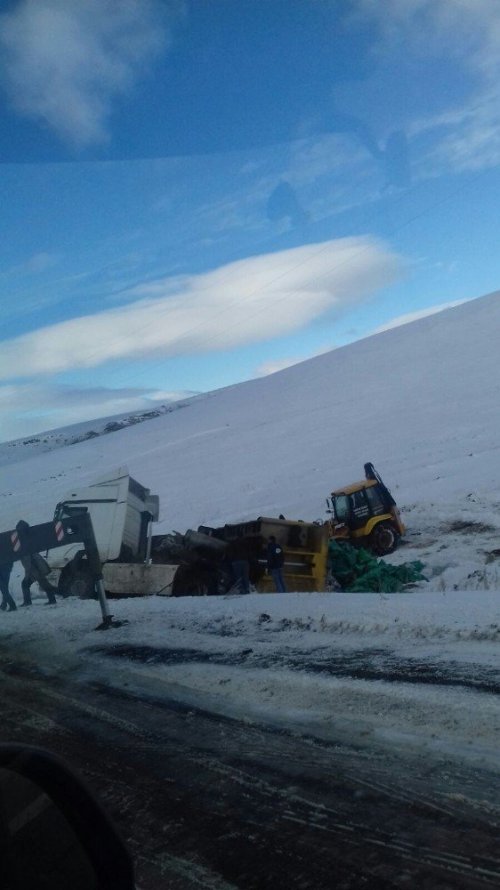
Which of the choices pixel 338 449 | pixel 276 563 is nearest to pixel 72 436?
pixel 338 449

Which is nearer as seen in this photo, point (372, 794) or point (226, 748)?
point (372, 794)

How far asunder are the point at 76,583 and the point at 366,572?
22.8 ft

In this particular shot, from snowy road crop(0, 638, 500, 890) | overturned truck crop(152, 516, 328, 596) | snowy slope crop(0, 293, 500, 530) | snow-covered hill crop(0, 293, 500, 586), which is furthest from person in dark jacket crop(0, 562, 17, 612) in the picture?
snowy slope crop(0, 293, 500, 530)

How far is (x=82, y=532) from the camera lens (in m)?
12.7

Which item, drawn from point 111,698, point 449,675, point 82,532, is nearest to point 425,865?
point 449,675

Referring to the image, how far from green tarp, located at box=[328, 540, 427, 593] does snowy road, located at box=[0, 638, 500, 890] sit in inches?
327

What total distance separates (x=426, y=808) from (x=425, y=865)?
599 mm

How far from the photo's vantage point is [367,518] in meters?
20.3

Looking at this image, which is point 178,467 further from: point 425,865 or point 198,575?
point 425,865

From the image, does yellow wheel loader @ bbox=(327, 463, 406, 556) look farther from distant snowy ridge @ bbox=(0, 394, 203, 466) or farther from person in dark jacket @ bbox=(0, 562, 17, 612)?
distant snowy ridge @ bbox=(0, 394, 203, 466)

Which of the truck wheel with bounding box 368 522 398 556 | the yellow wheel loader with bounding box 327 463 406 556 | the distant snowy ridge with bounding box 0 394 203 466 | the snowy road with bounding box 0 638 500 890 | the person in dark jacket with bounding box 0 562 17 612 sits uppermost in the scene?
the distant snowy ridge with bounding box 0 394 203 466

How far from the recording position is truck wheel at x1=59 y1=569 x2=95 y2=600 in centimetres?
1789

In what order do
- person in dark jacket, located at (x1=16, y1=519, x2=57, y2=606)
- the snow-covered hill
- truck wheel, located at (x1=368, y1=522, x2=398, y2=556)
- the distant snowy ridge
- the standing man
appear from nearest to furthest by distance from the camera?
the standing man < person in dark jacket, located at (x1=16, y1=519, x2=57, y2=606) < truck wheel, located at (x1=368, y1=522, x2=398, y2=556) < the snow-covered hill < the distant snowy ridge

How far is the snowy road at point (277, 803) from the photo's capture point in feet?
12.5
